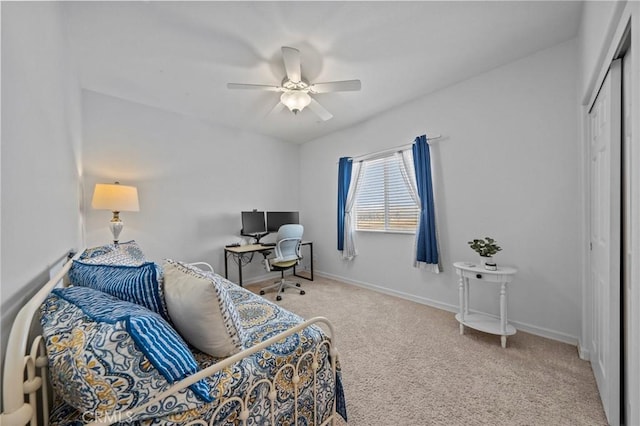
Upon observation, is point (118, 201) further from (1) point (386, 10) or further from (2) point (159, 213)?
(1) point (386, 10)

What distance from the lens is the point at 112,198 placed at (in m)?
2.52

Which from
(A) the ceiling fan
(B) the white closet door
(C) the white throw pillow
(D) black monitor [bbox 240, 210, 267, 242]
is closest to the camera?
(C) the white throw pillow

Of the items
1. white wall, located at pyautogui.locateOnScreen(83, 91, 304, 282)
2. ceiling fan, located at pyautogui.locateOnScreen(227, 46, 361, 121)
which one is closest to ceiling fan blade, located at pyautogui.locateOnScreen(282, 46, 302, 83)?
ceiling fan, located at pyautogui.locateOnScreen(227, 46, 361, 121)

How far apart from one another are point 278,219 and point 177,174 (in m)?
1.63

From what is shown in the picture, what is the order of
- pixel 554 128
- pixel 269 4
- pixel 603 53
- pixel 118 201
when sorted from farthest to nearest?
pixel 118 201, pixel 554 128, pixel 269 4, pixel 603 53

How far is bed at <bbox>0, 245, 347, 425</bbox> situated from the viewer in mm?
593

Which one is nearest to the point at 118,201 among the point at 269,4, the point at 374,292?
the point at 269,4

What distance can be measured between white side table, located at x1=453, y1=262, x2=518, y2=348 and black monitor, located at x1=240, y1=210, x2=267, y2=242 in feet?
9.31

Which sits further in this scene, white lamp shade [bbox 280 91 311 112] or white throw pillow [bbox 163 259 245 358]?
white lamp shade [bbox 280 91 311 112]

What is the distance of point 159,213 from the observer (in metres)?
3.23

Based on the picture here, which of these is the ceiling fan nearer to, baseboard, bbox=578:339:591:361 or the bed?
the bed

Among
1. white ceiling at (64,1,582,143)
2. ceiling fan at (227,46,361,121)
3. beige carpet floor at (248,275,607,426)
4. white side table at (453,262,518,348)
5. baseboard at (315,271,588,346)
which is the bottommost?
beige carpet floor at (248,275,607,426)

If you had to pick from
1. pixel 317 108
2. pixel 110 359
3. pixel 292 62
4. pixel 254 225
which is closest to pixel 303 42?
pixel 292 62

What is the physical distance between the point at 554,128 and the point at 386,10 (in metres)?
1.80
